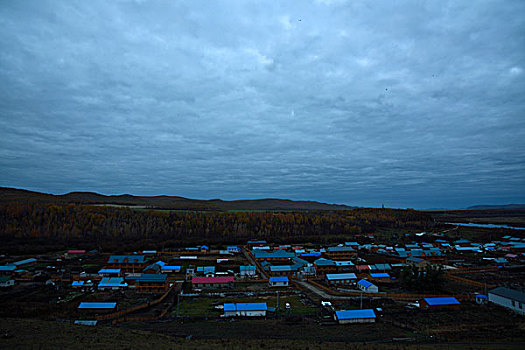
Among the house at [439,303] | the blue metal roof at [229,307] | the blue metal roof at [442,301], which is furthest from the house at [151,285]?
the blue metal roof at [442,301]

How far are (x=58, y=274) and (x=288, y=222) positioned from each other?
65044 millimetres

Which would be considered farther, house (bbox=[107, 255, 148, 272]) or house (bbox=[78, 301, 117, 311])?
house (bbox=[107, 255, 148, 272])

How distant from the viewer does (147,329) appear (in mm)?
21297

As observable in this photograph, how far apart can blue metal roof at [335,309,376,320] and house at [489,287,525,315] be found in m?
11.7

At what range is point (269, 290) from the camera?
32562mm

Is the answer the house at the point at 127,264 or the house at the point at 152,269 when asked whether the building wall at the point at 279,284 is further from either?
the house at the point at 127,264

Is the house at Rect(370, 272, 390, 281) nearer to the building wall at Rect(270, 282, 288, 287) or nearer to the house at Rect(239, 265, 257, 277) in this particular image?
the building wall at Rect(270, 282, 288, 287)

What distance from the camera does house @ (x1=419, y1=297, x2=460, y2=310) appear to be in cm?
2595

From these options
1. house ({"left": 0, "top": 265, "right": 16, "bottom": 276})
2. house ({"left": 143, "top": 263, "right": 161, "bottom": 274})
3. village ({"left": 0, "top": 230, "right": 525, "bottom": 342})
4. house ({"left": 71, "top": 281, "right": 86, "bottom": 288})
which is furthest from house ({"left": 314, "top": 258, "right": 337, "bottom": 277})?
house ({"left": 0, "top": 265, "right": 16, "bottom": 276})

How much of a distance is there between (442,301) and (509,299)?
5018 millimetres

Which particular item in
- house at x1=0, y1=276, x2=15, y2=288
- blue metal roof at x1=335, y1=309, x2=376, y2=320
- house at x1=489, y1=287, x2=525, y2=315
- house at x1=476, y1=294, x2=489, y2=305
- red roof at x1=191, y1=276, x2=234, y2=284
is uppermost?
house at x1=489, y1=287, x2=525, y2=315

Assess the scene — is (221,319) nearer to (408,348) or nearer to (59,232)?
(408,348)

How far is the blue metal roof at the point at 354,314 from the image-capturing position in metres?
23.0

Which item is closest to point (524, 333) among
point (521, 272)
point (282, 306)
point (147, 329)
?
point (282, 306)
